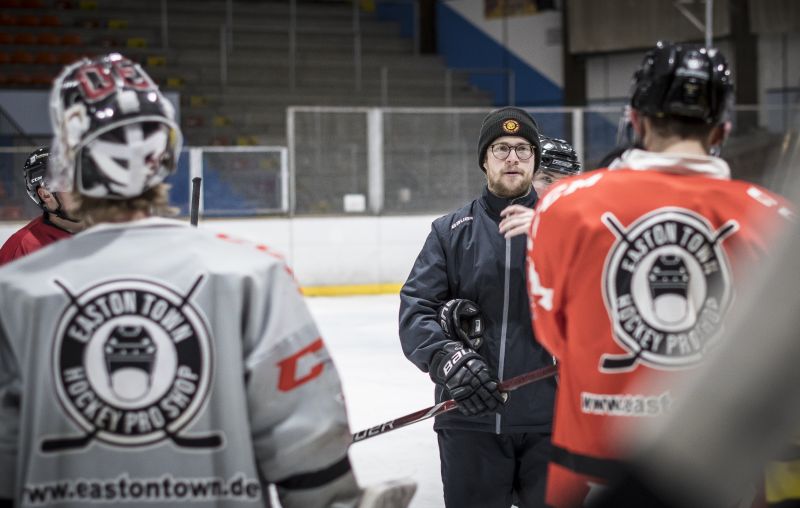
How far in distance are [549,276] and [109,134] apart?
2.16ft

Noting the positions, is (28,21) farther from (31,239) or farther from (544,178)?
(544,178)

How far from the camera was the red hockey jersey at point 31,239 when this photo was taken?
3.33m

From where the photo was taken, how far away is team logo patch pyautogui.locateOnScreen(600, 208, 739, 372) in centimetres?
162

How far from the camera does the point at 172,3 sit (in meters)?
15.8

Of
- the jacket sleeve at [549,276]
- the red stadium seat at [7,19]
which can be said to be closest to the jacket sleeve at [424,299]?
the jacket sleeve at [549,276]

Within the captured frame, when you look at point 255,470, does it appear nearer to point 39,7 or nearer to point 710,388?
point 710,388

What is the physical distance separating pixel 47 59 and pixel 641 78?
43.3 feet

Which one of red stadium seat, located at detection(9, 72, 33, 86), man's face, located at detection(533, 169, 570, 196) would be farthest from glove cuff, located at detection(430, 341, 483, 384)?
red stadium seat, located at detection(9, 72, 33, 86)

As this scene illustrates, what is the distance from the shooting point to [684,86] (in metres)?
1.66

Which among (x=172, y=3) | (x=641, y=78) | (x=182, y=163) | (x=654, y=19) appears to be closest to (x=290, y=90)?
(x=172, y=3)

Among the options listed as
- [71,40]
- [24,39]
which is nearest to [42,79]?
[24,39]

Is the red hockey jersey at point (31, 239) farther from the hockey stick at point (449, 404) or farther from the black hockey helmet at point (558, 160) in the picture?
the black hockey helmet at point (558, 160)

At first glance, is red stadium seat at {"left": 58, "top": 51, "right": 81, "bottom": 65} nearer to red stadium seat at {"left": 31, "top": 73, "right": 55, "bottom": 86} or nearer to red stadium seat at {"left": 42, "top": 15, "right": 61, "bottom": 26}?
red stadium seat at {"left": 31, "top": 73, "right": 55, "bottom": 86}

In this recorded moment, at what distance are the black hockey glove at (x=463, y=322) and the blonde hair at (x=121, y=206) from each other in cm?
121
